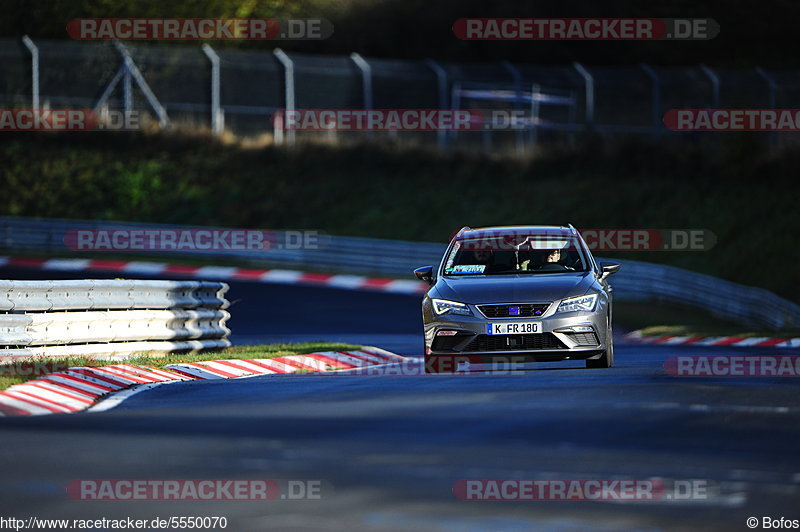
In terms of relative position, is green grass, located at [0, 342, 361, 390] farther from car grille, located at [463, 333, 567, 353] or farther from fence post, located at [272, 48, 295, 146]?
fence post, located at [272, 48, 295, 146]

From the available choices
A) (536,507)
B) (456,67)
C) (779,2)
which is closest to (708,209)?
(456,67)

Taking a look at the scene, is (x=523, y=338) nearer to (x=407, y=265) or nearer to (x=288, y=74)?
(x=407, y=265)

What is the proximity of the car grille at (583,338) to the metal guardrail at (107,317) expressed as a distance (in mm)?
4823

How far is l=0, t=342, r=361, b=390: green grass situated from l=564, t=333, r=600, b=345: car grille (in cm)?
410

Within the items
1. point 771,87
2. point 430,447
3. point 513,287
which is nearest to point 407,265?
point 771,87

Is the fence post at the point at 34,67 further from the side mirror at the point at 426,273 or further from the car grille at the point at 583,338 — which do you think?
the car grille at the point at 583,338

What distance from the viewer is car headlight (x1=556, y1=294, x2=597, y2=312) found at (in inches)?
593

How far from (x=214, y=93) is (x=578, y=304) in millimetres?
32030

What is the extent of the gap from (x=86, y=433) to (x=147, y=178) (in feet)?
124

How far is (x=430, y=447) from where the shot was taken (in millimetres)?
9672

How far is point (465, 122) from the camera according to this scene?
152 ft

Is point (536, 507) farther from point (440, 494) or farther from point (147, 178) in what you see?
point (147, 178)

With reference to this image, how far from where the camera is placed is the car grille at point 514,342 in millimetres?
14945

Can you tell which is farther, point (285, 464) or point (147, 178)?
point (147, 178)
